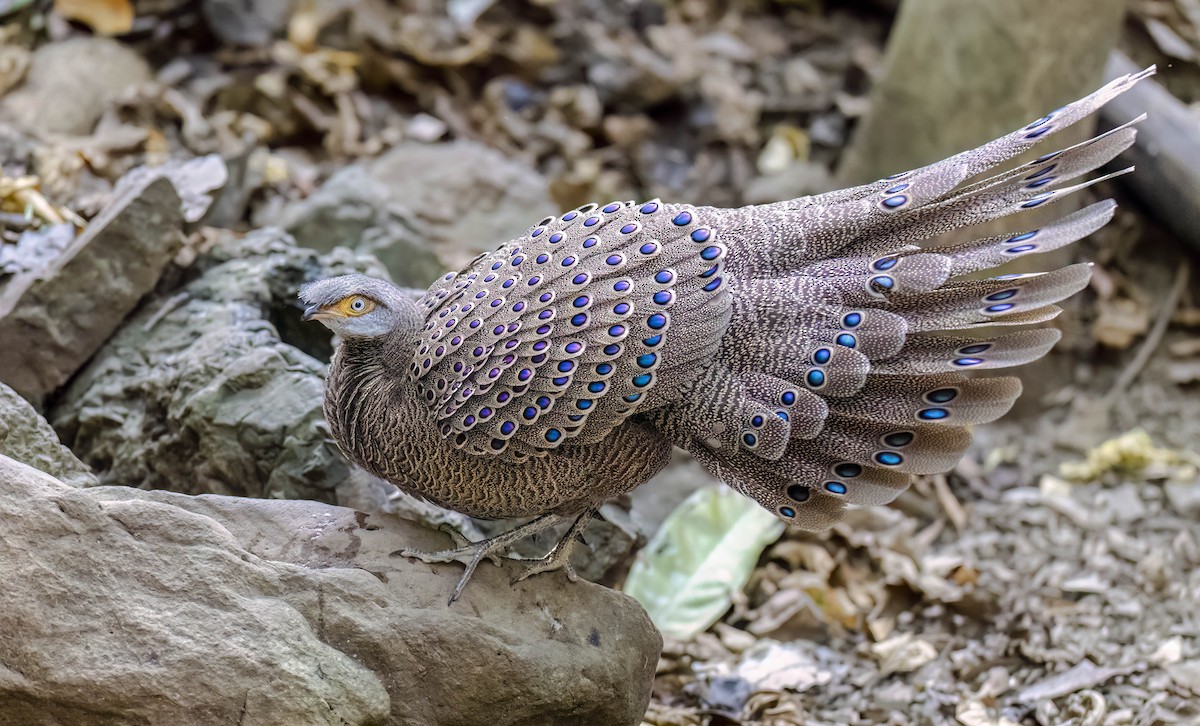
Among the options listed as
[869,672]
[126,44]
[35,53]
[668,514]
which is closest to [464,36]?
[126,44]

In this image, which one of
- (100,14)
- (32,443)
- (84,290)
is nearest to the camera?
(32,443)

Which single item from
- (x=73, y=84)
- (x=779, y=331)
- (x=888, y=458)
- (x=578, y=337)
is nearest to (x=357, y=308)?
(x=578, y=337)

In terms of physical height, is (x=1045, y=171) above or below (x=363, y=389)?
above

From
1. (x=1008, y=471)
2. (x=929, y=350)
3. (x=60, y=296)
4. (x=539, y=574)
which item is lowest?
(x=1008, y=471)

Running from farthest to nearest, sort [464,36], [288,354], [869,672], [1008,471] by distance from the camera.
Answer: [464,36]
[1008,471]
[869,672]
[288,354]

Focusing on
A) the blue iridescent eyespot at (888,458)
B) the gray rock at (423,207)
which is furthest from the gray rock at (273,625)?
the gray rock at (423,207)

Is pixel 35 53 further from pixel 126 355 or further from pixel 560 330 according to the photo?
pixel 560 330

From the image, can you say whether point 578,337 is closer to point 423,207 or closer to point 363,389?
point 363,389
